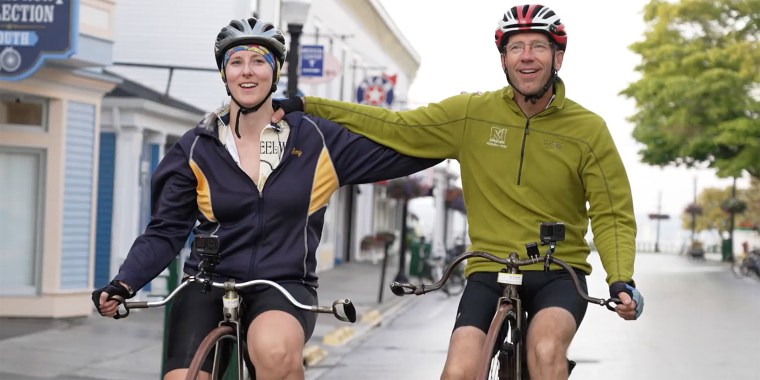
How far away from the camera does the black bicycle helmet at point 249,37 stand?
570 centimetres

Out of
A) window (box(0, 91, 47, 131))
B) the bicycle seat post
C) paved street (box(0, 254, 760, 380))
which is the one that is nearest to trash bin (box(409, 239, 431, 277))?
paved street (box(0, 254, 760, 380))

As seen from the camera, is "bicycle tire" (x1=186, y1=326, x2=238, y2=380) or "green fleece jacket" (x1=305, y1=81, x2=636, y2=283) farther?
"green fleece jacket" (x1=305, y1=81, x2=636, y2=283)

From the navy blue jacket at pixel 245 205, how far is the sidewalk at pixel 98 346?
732cm

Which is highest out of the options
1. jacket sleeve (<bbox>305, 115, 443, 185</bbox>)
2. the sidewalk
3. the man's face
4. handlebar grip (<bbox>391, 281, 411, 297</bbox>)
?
the man's face

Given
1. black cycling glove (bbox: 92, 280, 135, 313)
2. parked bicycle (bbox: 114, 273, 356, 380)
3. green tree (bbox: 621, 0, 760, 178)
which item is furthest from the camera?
green tree (bbox: 621, 0, 760, 178)

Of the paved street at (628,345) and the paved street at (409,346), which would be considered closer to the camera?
the paved street at (409,346)

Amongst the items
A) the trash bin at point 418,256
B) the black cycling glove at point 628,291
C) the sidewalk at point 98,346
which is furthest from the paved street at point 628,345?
the black cycling glove at point 628,291

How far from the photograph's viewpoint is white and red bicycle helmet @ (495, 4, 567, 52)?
610cm

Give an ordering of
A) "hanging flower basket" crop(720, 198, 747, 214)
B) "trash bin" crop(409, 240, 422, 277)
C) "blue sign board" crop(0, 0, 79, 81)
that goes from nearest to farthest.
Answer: "blue sign board" crop(0, 0, 79, 81) → "trash bin" crop(409, 240, 422, 277) → "hanging flower basket" crop(720, 198, 747, 214)

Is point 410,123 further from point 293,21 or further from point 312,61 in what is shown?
point 312,61

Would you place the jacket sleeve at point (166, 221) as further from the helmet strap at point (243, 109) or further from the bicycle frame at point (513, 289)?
the bicycle frame at point (513, 289)

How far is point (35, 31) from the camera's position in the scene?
16.9 m

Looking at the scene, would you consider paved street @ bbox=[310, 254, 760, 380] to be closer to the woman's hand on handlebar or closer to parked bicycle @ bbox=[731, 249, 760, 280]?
the woman's hand on handlebar

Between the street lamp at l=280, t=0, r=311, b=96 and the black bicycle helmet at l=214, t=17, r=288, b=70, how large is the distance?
34.5 feet
